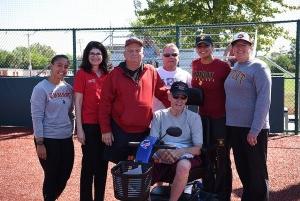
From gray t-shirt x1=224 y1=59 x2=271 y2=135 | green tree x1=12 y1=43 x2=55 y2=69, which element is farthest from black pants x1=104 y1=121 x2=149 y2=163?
green tree x1=12 y1=43 x2=55 y2=69

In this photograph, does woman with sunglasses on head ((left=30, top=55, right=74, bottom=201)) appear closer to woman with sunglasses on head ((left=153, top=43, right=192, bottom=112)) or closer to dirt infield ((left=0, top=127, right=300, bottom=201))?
dirt infield ((left=0, top=127, right=300, bottom=201))

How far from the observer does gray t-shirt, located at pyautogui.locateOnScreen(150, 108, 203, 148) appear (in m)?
4.75

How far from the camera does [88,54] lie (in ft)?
17.4

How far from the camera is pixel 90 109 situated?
5.23 metres

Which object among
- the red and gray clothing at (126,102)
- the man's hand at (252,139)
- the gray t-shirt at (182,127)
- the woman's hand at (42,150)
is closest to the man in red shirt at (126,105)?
the red and gray clothing at (126,102)

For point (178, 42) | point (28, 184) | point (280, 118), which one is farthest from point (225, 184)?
point (178, 42)

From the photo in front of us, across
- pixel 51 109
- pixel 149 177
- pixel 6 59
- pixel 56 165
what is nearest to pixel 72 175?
pixel 56 165

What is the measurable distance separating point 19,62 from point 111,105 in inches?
409

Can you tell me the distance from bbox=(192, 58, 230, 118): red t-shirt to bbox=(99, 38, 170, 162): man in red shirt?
2.49 feet

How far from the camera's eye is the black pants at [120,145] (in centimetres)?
470

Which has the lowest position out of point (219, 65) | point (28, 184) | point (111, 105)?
point (28, 184)

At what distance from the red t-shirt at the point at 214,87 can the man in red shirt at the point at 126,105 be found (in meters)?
0.76

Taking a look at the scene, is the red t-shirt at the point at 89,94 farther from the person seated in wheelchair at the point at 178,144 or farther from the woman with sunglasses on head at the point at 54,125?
the person seated in wheelchair at the point at 178,144

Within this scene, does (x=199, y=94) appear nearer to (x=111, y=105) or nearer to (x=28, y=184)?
(x=111, y=105)
